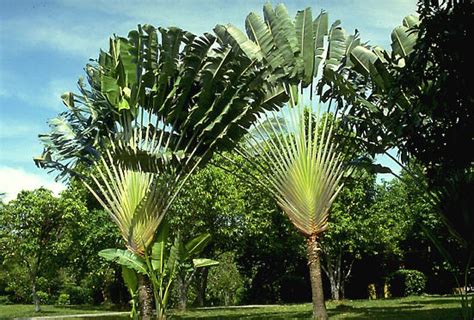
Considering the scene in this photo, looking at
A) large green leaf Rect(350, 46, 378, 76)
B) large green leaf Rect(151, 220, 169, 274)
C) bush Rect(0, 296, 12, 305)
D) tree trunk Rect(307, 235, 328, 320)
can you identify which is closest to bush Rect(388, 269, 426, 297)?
tree trunk Rect(307, 235, 328, 320)

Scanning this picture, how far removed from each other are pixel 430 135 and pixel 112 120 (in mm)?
8360

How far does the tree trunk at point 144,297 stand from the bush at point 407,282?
1985 centimetres

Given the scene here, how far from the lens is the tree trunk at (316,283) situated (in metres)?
11.1

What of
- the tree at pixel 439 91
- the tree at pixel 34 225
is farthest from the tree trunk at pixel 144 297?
the tree at pixel 34 225

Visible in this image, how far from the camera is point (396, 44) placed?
461 inches

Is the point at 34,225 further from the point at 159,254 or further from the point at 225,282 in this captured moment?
the point at 159,254

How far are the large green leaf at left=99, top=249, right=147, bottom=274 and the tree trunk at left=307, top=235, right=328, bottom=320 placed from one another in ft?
11.7

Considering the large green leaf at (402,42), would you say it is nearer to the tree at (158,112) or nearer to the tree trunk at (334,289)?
the tree at (158,112)

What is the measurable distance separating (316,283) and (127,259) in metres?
4.03

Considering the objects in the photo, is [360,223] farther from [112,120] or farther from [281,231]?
[112,120]

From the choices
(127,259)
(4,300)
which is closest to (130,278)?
(127,259)

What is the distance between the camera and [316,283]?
11.1 m

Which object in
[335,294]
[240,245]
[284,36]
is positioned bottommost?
[335,294]

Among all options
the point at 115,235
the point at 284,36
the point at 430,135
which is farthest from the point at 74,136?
the point at 115,235
